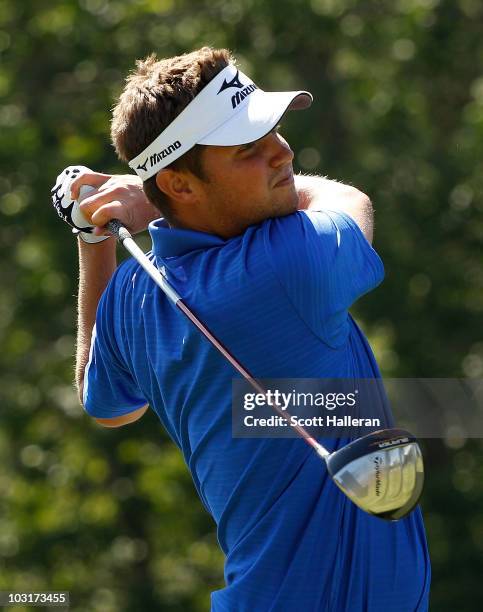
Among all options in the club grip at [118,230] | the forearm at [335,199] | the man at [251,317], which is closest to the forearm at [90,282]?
the club grip at [118,230]

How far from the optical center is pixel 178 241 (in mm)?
3191

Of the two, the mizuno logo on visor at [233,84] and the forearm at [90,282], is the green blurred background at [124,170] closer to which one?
the forearm at [90,282]

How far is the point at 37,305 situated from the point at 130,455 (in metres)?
1.94

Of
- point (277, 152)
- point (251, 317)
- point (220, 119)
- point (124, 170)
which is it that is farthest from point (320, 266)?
point (124, 170)

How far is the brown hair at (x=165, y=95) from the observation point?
318cm

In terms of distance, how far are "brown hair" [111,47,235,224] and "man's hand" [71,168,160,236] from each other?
8.2 inches

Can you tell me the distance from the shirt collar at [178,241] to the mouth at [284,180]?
188 mm

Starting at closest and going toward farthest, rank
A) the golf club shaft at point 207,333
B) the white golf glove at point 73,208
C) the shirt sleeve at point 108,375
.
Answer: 1. the golf club shaft at point 207,333
2. the shirt sleeve at point 108,375
3. the white golf glove at point 73,208

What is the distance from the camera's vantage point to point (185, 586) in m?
14.7

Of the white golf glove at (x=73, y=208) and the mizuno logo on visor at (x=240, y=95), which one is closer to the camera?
the mizuno logo on visor at (x=240, y=95)

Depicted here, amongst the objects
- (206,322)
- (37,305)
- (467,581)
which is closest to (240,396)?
→ (206,322)

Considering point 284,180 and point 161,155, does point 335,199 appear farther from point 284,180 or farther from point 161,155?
point 161,155

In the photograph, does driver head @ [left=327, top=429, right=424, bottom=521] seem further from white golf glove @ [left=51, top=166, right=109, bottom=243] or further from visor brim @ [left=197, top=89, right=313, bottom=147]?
white golf glove @ [left=51, top=166, right=109, bottom=243]

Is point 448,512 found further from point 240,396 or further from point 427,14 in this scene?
point 240,396
